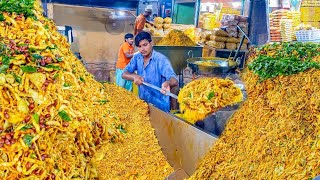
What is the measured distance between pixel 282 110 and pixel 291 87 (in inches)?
8.2

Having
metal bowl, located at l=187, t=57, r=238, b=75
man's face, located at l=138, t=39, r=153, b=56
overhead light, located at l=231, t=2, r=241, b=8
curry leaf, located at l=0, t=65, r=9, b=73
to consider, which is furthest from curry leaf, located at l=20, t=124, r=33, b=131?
overhead light, located at l=231, t=2, r=241, b=8

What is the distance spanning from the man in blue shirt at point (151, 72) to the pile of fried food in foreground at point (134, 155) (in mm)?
709

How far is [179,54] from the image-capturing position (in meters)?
7.39

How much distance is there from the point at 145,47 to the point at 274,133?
2879mm

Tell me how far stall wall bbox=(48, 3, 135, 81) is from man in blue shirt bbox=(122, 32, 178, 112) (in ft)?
13.7

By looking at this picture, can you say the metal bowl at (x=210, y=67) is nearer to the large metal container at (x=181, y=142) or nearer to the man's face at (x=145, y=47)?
the man's face at (x=145, y=47)

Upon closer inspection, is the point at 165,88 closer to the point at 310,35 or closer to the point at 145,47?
the point at 145,47

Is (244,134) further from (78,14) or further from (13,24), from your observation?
(78,14)

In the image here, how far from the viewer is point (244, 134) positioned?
2.61m

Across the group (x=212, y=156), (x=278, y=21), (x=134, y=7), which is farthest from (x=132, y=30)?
(x=212, y=156)

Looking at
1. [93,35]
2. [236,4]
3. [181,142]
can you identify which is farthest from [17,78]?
[236,4]

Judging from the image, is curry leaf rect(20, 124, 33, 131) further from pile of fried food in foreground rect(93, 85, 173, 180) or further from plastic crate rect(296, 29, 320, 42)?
plastic crate rect(296, 29, 320, 42)

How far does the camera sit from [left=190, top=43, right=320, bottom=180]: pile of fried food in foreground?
211 centimetres

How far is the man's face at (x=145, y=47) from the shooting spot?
15.6 ft
